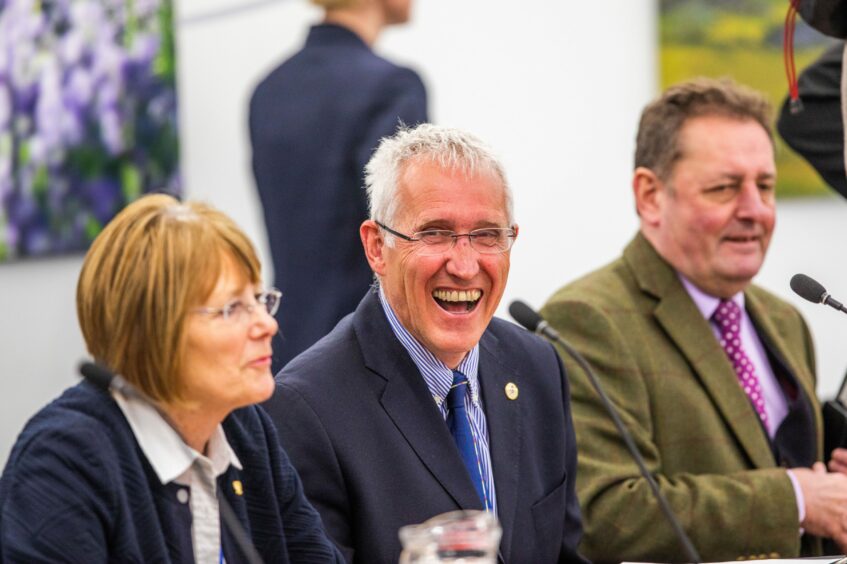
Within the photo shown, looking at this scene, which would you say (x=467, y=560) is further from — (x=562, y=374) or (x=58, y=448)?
(x=562, y=374)

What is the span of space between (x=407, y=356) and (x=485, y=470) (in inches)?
8.4

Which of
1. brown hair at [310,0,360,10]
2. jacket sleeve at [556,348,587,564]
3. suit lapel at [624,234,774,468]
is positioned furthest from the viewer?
brown hair at [310,0,360,10]

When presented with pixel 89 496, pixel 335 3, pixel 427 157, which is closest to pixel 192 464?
pixel 89 496

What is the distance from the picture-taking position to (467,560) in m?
1.40

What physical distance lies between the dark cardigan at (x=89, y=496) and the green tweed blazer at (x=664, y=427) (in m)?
0.91

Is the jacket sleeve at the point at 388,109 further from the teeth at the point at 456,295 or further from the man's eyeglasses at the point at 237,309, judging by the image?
the man's eyeglasses at the point at 237,309

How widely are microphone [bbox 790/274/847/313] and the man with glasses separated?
1.44 ft

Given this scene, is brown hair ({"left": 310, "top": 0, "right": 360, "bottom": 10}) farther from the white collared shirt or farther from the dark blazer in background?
the white collared shirt

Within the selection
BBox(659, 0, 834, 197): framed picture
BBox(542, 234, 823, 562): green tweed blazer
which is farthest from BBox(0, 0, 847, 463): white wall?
BBox(542, 234, 823, 562): green tweed blazer

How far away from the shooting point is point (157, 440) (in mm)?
1632

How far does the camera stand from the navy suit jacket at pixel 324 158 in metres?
3.19

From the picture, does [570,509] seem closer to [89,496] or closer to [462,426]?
[462,426]

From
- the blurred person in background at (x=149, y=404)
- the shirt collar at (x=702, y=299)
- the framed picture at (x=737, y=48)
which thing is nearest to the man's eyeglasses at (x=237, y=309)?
the blurred person in background at (x=149, y=404)

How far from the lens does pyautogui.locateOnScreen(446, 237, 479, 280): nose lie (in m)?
2.07
